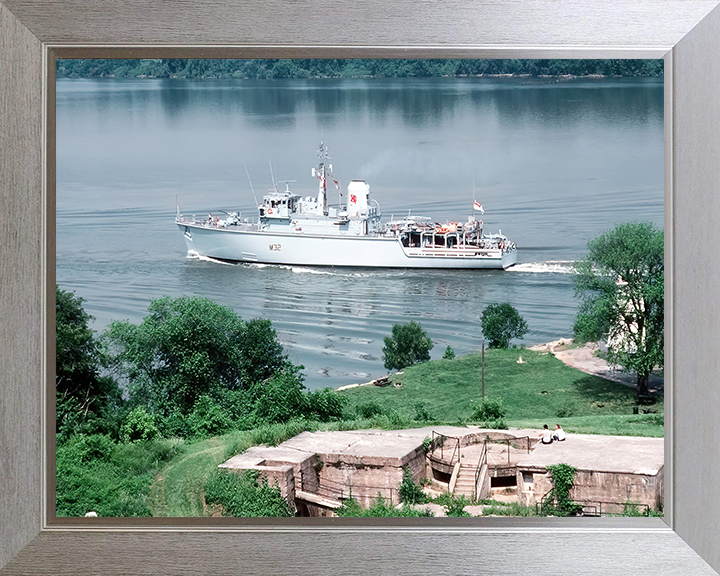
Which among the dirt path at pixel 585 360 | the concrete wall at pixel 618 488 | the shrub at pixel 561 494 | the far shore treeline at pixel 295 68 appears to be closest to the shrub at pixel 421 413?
the dirt path at pixel 585 360

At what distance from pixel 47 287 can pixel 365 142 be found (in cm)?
576

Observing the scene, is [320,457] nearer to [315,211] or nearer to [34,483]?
[315,211]

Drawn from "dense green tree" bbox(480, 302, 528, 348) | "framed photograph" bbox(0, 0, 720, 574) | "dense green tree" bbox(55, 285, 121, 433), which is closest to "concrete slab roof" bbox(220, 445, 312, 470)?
"dense green tree" bbox(55, 285, 121, 433)

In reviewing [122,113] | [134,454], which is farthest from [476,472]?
[122,113]

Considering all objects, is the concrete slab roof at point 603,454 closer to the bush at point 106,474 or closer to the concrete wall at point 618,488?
the concrete wall at point 618,488

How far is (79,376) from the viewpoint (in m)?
7.14

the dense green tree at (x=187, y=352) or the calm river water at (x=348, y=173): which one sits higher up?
the calm river water at (x=348, y=173)

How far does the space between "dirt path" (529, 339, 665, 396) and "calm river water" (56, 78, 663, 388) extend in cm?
21

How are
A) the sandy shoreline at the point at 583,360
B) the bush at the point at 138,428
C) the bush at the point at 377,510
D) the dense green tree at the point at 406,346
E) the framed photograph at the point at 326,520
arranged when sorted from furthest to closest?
the dense green tree at the point at 406,346, the sandy shoreline at the point at 583,360, the bush at the point at 138,428, the bush at the point at 377,510, the framed photograph at the point at 326,520

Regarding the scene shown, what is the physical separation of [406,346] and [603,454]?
10.2ft

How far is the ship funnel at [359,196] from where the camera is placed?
7805mm

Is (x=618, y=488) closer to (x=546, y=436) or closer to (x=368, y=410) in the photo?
(x=546, y=436)

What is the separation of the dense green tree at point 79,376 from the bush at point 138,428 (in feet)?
0.63

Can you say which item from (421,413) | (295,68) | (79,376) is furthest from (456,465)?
(295,68)
